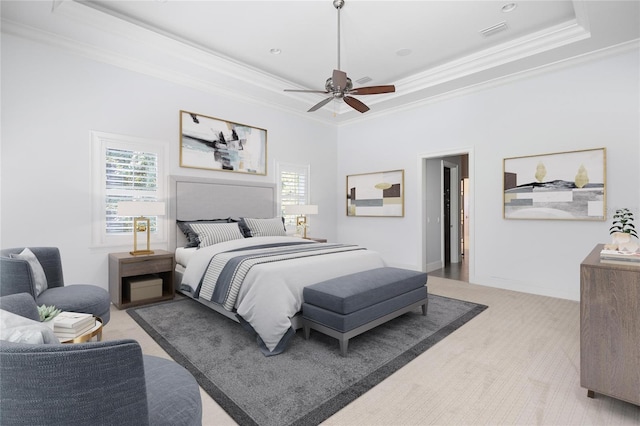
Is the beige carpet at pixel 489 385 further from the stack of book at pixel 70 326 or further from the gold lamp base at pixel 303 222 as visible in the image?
the gold lamp base at pixel 303 222

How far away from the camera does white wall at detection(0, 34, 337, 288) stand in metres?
3.33

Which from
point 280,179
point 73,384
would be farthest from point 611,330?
point 280,179

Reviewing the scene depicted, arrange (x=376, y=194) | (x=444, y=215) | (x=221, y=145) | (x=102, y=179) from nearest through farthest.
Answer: (x=102, y=179), (x=221, y=145), (x=376, y=194), (x=444, y=215)

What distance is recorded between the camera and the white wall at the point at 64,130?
131 inches

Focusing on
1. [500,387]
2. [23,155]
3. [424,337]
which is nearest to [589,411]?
[500,387]

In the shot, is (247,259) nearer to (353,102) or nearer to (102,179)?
(353,102)

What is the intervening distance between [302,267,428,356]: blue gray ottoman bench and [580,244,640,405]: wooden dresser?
1.37 m

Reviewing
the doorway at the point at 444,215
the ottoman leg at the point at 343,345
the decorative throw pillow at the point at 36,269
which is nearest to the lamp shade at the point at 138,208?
the decorative throw pillow at the point at 36,269

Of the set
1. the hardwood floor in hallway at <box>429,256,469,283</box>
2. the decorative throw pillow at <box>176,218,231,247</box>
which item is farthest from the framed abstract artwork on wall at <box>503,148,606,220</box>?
the decorative throw pillow at <box>176,218,231,247</box>

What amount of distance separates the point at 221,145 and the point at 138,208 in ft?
5.70

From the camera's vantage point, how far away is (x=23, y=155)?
3.37m

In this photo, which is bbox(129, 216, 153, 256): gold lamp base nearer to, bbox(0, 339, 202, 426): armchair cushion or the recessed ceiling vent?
bbox(0, 339, 202, 426): armchair cushion

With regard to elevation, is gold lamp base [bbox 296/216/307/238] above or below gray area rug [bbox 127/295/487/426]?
above

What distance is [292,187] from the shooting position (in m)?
6.03
